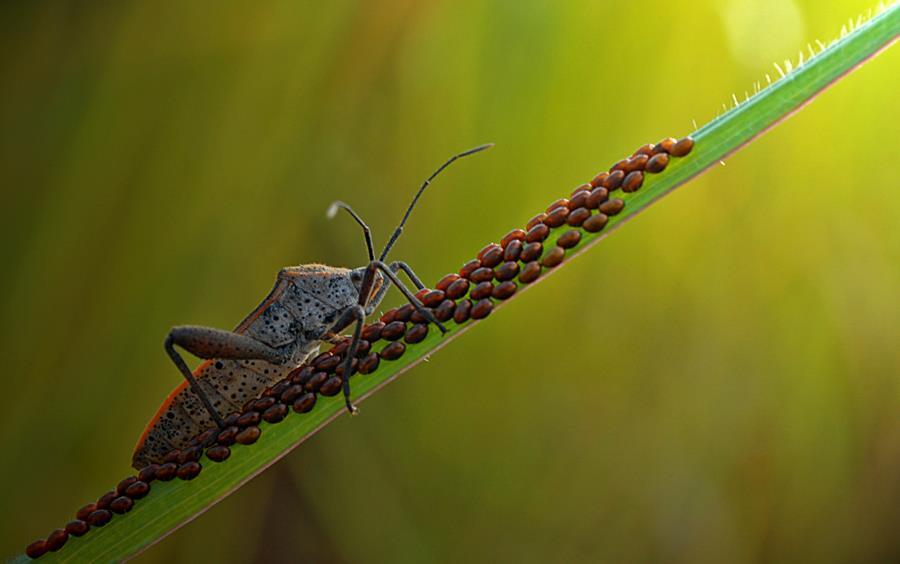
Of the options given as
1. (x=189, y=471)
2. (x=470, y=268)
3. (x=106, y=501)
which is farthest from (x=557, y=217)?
(x=106, y=501)

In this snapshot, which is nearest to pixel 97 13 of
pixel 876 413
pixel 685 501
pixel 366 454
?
pixel 366 454

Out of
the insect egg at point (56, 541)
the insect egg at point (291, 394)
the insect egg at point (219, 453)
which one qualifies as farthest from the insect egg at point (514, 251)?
the insect egg at point (56, 541)

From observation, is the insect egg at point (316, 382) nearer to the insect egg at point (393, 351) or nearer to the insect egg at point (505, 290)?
the insect egg at point (393, 351)

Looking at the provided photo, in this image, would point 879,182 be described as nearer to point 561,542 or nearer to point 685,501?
point 685,501

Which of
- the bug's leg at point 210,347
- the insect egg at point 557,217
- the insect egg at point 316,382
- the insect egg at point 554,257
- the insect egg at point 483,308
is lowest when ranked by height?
the insect egg at point 483,308

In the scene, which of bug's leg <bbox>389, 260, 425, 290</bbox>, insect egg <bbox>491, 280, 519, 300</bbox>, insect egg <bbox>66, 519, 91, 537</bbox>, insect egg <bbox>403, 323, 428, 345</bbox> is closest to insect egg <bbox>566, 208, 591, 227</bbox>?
insect egg <bbox>491, 280, 519, 300</bbox>

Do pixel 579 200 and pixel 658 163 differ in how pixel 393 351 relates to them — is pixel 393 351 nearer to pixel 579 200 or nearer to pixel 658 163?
pixel 579 200

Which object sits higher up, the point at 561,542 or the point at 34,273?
the point at 34,273
